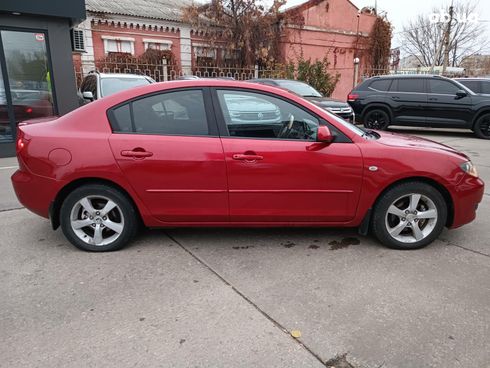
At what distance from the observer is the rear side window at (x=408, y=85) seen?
1174 cm

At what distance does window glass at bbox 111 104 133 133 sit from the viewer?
11.9ft

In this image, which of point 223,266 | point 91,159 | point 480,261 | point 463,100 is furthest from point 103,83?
point 463,100

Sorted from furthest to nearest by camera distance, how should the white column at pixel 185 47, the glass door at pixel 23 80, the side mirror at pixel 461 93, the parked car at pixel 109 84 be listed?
the white column at pixel 185 47 < the side mirror at pixel 461 93 < the parked car at pixel 109 84 < the glass door at pixel 23 80

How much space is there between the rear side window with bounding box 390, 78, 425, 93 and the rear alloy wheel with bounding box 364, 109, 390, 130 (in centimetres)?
76

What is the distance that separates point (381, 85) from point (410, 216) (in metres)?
9.50

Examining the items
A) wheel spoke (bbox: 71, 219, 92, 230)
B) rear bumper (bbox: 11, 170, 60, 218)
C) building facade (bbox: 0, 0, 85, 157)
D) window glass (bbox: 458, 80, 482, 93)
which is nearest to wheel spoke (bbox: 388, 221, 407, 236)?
wheel spoke (bbox: 71, 219, 92, 230)

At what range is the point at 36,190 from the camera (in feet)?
12.1

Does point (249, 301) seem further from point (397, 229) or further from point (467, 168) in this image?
point (467, 168)

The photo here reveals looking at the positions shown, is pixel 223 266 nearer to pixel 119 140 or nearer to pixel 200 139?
pixel 200 139

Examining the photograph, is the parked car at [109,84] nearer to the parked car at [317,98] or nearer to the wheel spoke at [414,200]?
the parked car at [317,98]

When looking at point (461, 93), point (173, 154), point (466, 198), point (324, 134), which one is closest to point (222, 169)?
point (173, 154)

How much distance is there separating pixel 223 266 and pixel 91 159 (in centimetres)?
149

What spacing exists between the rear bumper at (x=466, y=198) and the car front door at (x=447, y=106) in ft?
28.2

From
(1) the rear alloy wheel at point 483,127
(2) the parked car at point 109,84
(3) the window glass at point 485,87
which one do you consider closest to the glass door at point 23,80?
(2) the parked car at point 109,84
